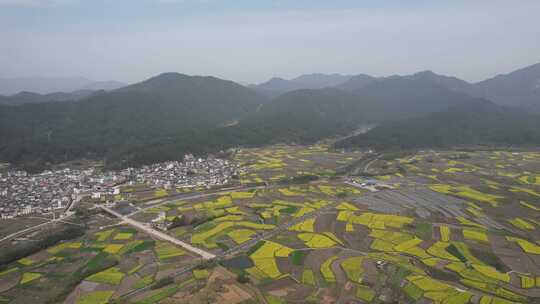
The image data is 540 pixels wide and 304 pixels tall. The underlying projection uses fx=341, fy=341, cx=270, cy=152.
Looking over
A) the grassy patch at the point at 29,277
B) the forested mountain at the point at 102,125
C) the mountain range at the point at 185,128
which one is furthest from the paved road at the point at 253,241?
the forested mountain at the point at 102,125

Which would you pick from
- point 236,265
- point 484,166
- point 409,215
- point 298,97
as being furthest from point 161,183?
point 298,97

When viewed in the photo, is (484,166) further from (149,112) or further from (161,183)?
(149,112)

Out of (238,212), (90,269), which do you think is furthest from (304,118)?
(90,269)

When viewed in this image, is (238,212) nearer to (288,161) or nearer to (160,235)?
(160,235)

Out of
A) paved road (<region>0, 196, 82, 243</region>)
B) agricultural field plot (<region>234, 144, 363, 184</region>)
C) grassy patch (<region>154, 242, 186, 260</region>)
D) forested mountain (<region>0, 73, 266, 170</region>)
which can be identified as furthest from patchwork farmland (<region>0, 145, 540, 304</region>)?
forested mountain (<region>0, 73, 266, 170</region>)

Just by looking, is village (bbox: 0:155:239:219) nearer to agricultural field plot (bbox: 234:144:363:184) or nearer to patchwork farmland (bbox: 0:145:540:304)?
agricultural field plot (bbox: 234:144:363:184)

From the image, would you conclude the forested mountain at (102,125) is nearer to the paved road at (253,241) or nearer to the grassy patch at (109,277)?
the paved road at (253,241)
